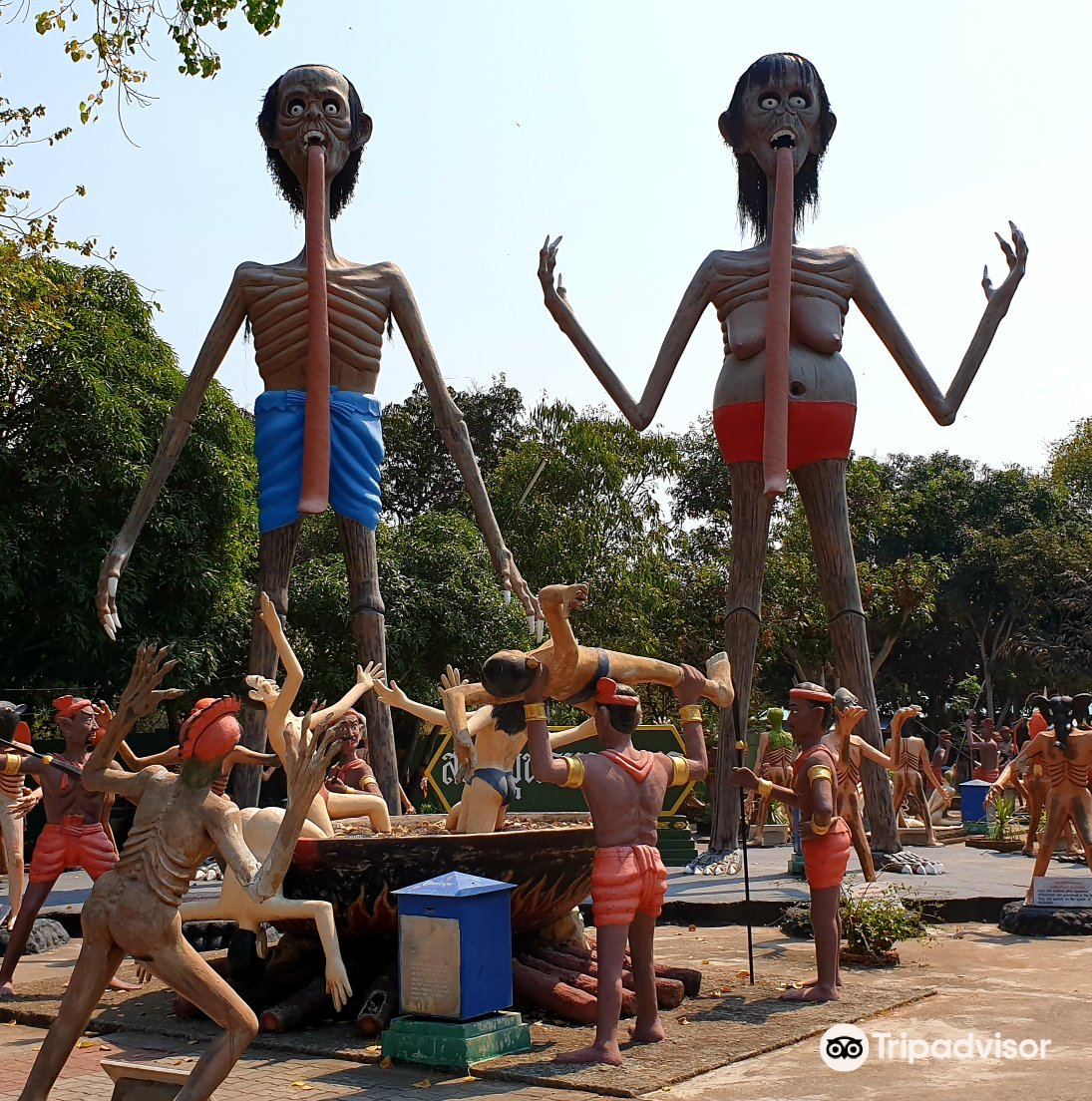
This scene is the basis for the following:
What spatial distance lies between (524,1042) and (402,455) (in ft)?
69.2

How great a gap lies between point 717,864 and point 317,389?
4782 millimetres

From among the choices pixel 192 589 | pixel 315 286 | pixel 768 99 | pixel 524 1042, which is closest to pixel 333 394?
pixel 315 286

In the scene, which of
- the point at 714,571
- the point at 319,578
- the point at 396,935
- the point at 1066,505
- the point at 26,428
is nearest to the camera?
the point at 396,935

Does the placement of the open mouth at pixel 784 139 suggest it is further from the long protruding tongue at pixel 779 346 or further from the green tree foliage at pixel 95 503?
the green tree foliage at pixel 95 503

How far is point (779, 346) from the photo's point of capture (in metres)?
9.77

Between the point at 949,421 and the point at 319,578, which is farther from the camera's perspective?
the point at 319,578

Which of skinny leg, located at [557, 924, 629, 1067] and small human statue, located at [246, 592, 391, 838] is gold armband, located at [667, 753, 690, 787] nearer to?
skinny leg, located at [557, 924, 629, 1067]

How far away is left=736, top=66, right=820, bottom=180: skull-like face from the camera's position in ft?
33.3

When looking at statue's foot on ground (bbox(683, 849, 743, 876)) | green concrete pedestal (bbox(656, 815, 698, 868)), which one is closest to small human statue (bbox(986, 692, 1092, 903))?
statue's foot on ground (bbox(683, 849, 743, 876))

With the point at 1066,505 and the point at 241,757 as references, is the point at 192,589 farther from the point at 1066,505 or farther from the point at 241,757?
the point at 1066,505

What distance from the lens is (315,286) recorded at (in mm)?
9680

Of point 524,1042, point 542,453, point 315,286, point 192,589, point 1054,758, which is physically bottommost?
point 524,1042

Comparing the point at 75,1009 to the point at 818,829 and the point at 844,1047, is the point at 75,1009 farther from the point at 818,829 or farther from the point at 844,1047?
the point at 818,829

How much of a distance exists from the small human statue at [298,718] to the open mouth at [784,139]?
16.6 ft
